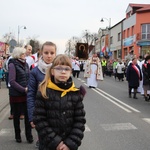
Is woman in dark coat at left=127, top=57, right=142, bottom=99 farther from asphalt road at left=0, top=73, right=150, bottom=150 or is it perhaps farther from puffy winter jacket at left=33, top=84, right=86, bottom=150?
puffy winter jacket at left=33, top=84, right=86, bottom=150

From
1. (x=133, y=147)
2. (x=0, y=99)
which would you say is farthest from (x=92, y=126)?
(x=0, y=99)

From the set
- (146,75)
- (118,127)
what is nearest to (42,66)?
(118,127)

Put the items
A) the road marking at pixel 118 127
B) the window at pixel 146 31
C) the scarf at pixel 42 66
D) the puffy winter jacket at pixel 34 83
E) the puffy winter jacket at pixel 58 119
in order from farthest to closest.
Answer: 1. the window at pixel 146 31
2. the road marking at pixel 118 127
3. the scarf at pixel 42 66
4. the puffy winter jacket at pixel 34 83
5. the puffy winter jacket at pixel 58 119

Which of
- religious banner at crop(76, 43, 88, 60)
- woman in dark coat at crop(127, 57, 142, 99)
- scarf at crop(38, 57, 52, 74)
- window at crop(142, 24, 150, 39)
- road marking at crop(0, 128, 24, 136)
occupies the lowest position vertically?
road marking at crop(0, 128, 24, 136)

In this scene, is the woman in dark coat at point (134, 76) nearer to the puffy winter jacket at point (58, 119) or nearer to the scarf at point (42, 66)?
the scarf at point (42, 66)

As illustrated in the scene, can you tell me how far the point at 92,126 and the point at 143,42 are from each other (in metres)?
36.2

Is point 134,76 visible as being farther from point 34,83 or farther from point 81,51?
point 81,51

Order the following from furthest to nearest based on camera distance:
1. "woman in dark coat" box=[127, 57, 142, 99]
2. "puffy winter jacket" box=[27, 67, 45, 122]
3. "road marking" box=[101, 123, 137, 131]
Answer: "woman in dark coat" box=[127, 57, 142, 99], "road marking" box=[101, 123, 137, 131], "puffy winter jacket" box=[27, 67, 45, 122]

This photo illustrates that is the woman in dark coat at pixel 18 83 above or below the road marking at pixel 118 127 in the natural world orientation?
above

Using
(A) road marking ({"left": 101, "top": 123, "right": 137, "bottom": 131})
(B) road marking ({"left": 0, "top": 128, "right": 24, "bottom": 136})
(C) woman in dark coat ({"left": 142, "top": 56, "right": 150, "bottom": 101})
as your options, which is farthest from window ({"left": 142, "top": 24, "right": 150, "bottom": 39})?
(B) road marking ({"left": 0, "top": 128, "right": 24, "bottom": 136})

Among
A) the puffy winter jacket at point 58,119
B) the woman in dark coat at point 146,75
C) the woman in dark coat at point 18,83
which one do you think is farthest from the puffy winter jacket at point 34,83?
the woman in dark coat at point 146,75

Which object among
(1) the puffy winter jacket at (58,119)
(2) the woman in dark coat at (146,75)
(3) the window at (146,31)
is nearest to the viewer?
(1) the puffy winter jacket at (58,119)

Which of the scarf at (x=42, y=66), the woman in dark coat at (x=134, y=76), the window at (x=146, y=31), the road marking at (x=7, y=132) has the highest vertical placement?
the window at (x=146, y=31)

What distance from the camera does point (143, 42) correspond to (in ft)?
139
